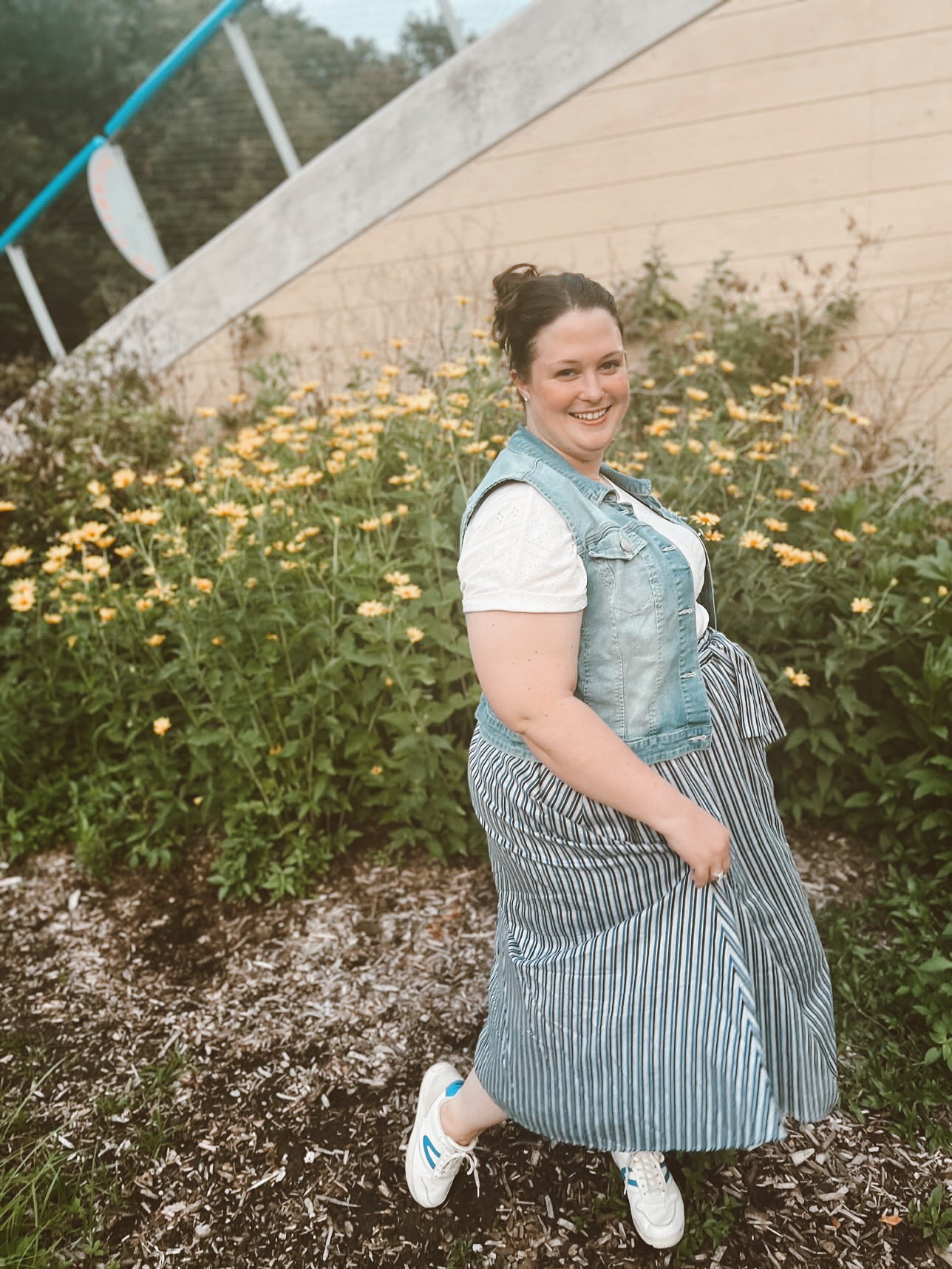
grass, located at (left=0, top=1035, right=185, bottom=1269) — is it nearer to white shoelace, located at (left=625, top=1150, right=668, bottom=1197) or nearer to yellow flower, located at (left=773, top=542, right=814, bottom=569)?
white shoelace, located at (left=625, top=1150, right=668, bottom=1197)

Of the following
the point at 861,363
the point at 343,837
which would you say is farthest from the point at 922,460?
the point at 343,837

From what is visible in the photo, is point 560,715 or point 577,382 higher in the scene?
point 577,382

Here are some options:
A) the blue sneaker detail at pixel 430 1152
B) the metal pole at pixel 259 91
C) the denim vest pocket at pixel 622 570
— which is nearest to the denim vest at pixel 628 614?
the denim vest pocket at pixel 622 570

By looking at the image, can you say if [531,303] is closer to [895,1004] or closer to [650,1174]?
[650,1174]

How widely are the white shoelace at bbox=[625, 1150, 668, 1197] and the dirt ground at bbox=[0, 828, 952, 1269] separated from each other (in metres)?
0.13

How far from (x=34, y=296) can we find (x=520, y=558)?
7086 mm

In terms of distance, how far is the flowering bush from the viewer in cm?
266

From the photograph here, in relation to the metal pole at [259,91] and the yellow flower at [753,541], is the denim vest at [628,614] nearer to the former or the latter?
the yellow flower at [753,541]

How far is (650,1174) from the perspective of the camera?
173 cm

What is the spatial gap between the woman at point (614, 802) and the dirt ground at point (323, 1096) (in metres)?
0.38

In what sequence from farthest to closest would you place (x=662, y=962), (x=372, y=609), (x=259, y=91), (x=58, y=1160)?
1. (x=259, y=91)
2. (x=372, y=609)
3. (x=58, y=1160)
4. (x=662, y=962)

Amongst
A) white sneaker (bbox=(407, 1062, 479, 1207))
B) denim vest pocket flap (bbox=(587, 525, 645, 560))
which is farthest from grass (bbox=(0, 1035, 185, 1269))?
denim vest pocket flap (bbox=(587, 525, 645, 560))

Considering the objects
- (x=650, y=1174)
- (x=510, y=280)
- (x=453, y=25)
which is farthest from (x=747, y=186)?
(x=650, y=1174)

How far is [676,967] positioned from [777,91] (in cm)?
481
